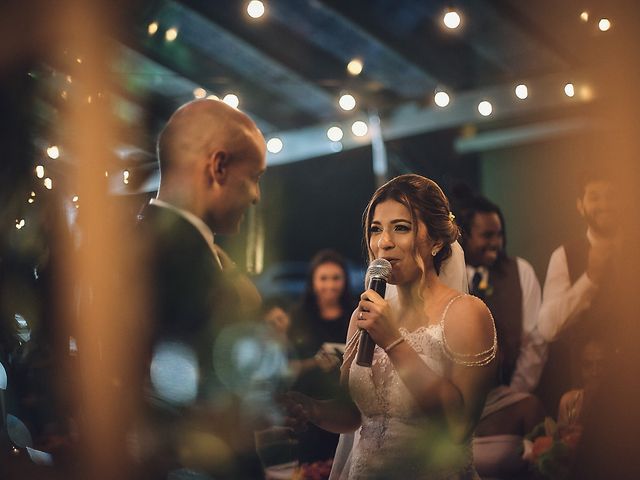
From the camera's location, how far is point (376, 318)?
68.2 inches

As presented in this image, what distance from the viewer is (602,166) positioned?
349 cm

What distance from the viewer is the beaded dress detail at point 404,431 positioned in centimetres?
189

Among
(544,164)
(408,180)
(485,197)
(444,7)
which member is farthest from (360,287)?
(408,180)

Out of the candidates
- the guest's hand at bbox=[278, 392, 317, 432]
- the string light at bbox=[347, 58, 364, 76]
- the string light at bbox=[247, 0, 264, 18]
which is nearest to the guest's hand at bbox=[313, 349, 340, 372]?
the guest's hand at bbox=[278, 392, 317, 432]

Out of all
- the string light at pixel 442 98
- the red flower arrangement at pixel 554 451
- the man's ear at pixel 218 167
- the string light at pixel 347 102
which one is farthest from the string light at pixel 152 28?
the red flower arrangement at pixel 554 451

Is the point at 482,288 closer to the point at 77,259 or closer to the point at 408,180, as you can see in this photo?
the point at 408,180

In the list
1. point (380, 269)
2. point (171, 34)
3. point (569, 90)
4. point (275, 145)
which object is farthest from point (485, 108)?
point (380, 269)

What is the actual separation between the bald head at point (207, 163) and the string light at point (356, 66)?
242cm

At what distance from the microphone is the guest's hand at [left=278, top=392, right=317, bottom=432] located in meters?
0.37

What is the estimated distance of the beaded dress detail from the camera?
189 cm

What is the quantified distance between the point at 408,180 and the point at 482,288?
3.58 feet

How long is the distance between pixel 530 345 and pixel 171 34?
2.30 metres

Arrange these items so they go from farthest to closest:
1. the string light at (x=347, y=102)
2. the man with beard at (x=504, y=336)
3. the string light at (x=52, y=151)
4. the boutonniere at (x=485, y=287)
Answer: the string light at (x=347, y=102) < the man with beard at (x=504, y=336) < the boutonniere at (x=485, y=287) < the string light at (x=52, y=151)

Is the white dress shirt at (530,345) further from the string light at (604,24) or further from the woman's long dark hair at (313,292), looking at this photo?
the string light at (604,24)
